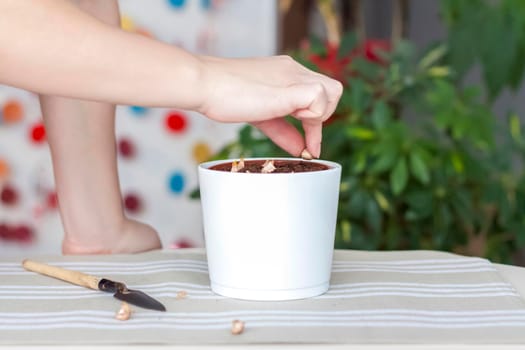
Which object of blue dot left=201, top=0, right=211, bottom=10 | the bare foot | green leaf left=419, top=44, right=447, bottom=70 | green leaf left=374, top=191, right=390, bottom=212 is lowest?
green leaf left=374, top=191, right=390, bottom=212

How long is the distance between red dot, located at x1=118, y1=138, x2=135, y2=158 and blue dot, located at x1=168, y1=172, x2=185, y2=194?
0.36 feet

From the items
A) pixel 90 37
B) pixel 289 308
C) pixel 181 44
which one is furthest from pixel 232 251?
pixel 181 44

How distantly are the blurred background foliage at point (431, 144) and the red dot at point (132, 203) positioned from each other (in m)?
0.32

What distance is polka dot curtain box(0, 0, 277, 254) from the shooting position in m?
2.08

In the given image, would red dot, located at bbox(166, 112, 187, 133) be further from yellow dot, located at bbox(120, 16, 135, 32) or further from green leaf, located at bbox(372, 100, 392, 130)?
green leaf, located at bbox(372, 100, 392, 130)

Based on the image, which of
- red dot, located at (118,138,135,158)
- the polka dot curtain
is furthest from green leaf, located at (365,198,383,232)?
red dot, located at (118,138,135,158)

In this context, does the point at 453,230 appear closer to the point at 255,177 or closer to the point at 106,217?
the point at 106,217

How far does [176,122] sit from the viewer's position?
2125 millimetres

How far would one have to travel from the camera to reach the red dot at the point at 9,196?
210cm

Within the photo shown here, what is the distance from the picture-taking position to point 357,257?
0.94 metres

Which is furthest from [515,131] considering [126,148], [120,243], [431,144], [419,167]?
[120,243]

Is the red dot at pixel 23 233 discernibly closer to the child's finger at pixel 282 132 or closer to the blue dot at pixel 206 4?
the blue dot at pixel 206 4

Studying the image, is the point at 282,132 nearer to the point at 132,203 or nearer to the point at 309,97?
the point at 309,97

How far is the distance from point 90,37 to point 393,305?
0.33 meters
